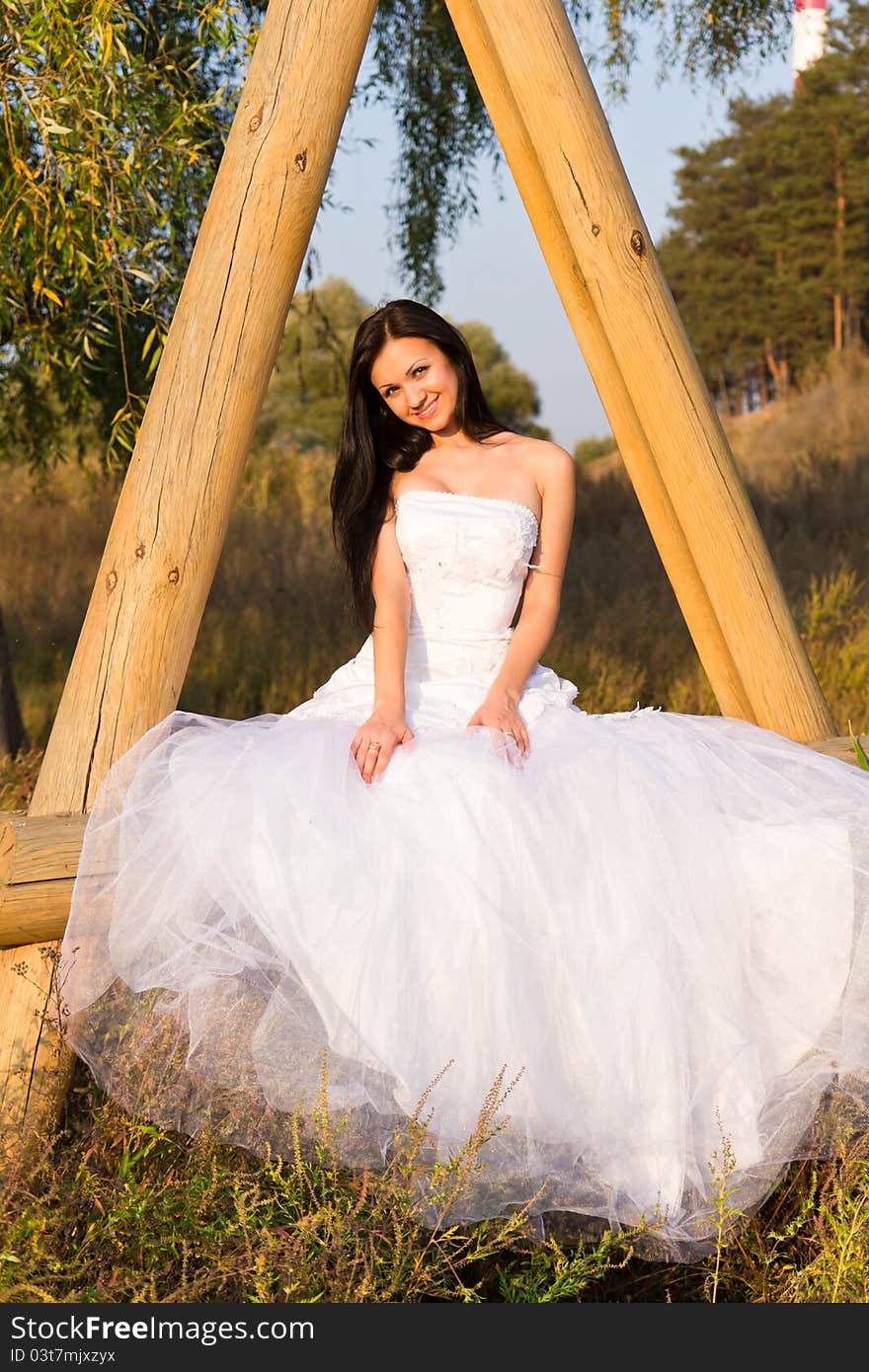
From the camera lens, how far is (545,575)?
10.9ft

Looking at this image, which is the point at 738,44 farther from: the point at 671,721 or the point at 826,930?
the point at 826,930

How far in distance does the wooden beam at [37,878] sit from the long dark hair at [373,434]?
1.05m

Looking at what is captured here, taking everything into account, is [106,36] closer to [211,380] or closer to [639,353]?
[211,380]

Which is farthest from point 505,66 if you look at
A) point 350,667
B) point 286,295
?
point 350,667

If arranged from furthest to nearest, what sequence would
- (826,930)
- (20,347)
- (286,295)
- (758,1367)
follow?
(20,347) → (286,295) → (826,930) → (758,1367)

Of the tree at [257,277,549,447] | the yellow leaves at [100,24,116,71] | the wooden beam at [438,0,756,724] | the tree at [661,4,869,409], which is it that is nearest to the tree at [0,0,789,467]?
the yellow leaves at [100,24,116,71]

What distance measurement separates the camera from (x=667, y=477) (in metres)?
3.61

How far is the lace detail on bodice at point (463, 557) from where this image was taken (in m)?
3.27

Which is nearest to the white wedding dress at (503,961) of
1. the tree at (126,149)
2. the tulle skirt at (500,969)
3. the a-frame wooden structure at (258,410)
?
the tulle skirt at (500,969)

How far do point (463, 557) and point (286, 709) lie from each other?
10.2 ft

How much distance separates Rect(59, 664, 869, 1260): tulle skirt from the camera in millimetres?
2410

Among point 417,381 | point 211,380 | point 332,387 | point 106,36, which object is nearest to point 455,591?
point 417,381

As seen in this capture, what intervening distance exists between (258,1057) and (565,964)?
0.63m

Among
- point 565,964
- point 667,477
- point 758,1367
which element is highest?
point 667,477
